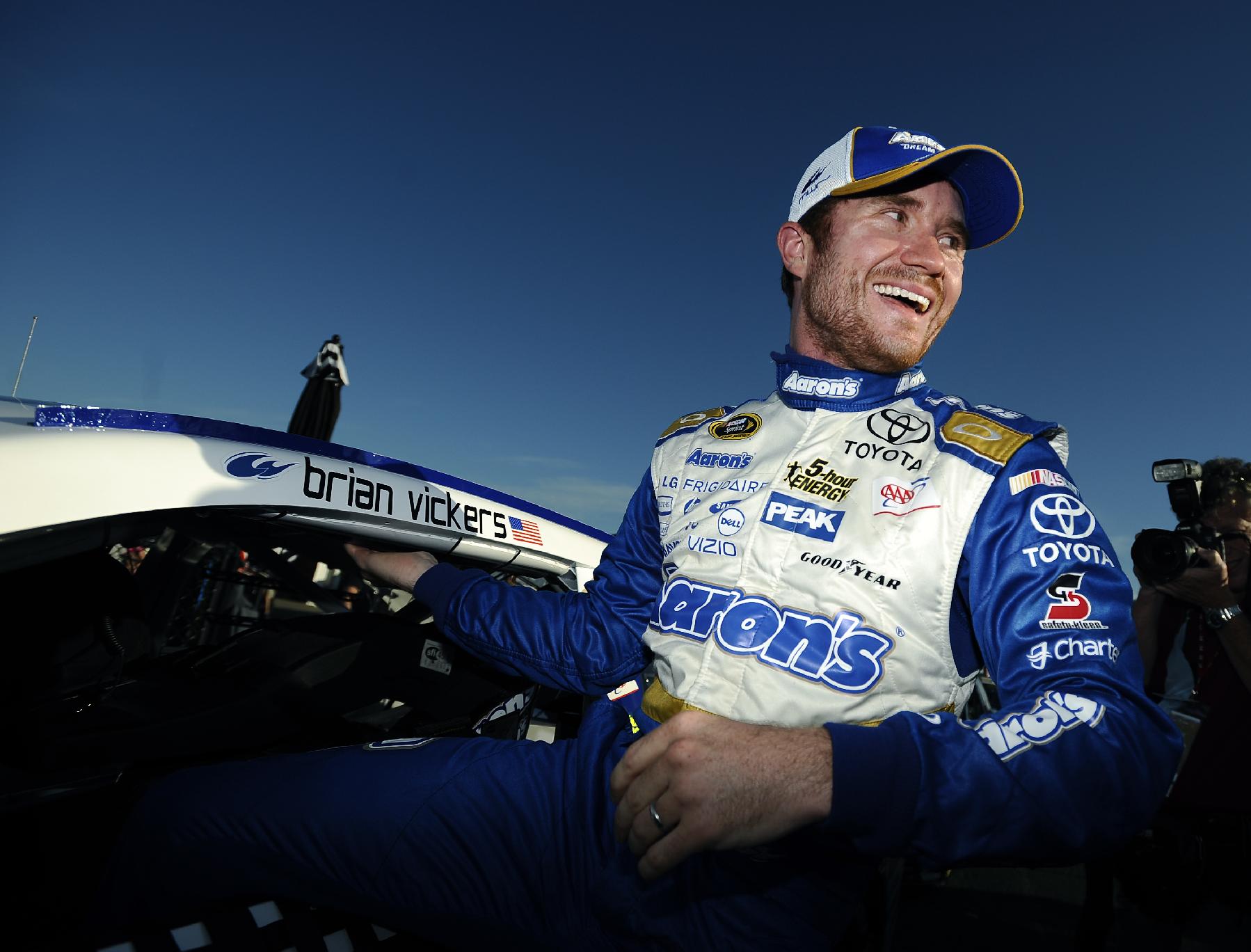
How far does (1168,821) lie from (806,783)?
2.73 meters

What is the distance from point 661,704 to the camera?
1369mm

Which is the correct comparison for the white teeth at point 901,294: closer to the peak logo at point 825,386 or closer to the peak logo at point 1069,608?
the peak logo at point 825,386

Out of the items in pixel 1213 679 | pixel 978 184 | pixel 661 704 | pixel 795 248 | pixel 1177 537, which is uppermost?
pixel 978 184

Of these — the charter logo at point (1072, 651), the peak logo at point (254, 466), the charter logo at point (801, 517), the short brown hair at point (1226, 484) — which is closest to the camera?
the charter logo at point (1072, 651)

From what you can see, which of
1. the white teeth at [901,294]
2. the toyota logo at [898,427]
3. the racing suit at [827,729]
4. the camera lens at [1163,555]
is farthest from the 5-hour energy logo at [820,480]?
the camera lens at [1163,555]

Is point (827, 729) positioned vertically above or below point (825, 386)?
below

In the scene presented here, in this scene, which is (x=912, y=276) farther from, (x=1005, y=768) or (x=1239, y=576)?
(x=1239, y=576)

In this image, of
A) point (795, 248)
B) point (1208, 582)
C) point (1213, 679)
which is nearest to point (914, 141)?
point (795, 248)

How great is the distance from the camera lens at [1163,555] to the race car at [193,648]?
6.79ft

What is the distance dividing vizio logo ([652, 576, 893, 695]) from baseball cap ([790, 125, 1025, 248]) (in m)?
1.03

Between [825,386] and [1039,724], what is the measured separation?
87 centimetres

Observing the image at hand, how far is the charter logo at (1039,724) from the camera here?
0.85 meters

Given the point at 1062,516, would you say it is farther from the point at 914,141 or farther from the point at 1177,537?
the point at 1177,537

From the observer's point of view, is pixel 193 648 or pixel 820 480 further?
pixel 193 648
